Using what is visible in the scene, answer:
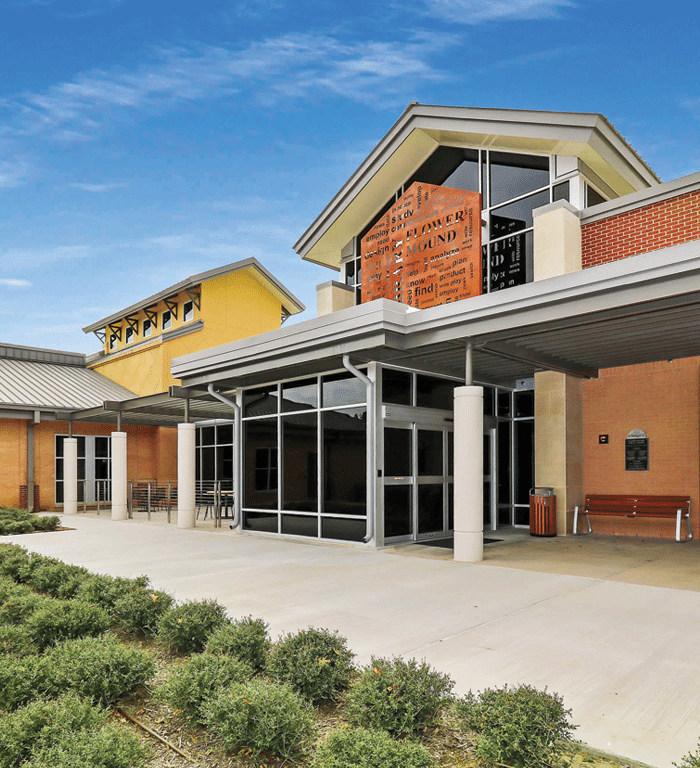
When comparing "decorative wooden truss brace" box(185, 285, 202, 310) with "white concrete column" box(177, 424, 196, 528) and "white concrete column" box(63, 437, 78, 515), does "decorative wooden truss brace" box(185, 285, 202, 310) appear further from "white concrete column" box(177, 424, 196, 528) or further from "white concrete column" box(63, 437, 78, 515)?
"white concrete column" box(177, 424, 196, 528)

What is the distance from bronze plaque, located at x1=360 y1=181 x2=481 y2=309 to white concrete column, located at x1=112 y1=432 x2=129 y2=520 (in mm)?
9313

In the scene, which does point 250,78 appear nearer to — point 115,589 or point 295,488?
point 295,488

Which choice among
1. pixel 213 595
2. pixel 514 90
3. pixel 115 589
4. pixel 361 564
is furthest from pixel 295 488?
pixel 514 90

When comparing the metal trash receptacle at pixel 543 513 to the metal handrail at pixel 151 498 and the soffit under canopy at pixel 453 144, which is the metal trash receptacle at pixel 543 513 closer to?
the soffit under canopy at pixel 453 144

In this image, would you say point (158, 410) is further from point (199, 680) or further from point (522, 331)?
point (199, 680)


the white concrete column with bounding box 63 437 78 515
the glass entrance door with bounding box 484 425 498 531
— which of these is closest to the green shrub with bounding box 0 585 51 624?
the glass entrance door with bounding box 484 425 498 531

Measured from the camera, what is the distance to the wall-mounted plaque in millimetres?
13320

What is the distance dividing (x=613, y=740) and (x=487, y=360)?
9.17 meters

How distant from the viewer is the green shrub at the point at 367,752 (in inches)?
135

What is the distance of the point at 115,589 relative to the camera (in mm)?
7480

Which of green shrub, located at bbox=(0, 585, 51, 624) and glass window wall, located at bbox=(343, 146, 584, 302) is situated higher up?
glass window wall, located at bbox=(343, 146, 584, 302)

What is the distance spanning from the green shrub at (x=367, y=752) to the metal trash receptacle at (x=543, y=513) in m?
10.3

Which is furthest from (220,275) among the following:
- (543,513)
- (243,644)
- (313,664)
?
(313,664)

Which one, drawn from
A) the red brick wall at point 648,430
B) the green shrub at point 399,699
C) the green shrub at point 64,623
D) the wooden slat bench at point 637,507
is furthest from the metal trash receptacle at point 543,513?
the green shrub at point 399,699
